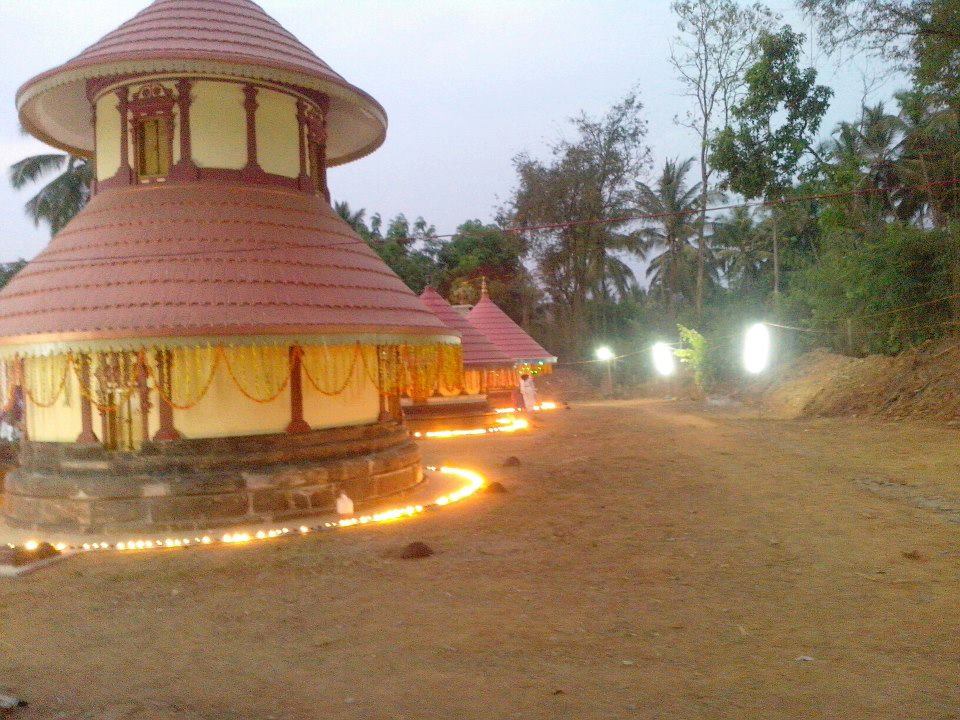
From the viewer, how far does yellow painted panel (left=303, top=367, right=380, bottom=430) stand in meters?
10.4

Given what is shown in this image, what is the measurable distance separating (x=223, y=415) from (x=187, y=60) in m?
4.81

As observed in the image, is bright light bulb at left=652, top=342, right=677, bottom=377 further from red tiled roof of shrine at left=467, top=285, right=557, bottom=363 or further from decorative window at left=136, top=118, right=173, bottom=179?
decorative window at left=136, top=118, right=173, bottom=179

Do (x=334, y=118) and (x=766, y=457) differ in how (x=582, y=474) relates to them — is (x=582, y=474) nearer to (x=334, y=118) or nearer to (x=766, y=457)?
(x=766, y=457)

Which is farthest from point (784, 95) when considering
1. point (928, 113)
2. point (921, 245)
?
point (928, 113)

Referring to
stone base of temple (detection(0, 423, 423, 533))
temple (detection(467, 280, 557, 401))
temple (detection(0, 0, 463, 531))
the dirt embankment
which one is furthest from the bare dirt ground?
temple (detection(467, 280, 557, 401))

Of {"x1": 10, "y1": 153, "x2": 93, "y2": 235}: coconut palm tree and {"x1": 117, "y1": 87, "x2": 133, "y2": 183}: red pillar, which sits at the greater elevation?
{"x1": 10, "y1": 153, "x2": 93, "y2": 235}: coconut palm tree

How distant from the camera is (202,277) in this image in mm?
9586

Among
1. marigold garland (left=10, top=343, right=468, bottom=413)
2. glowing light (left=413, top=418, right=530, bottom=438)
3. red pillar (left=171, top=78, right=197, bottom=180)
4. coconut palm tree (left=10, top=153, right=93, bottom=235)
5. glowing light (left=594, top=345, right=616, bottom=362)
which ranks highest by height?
coconut palm tree (left=10, top=153, right=93, bottom=235)

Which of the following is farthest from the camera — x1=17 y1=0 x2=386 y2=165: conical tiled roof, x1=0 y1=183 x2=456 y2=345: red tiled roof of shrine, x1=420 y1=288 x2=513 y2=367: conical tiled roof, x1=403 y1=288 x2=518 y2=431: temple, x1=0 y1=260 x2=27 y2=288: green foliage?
x1=0 y1=260 x2=27 y2=288: green foliage

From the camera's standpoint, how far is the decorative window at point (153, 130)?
10.7 m

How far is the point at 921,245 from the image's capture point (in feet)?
68.0

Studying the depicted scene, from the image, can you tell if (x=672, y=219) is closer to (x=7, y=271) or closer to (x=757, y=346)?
(x=757, y=346)

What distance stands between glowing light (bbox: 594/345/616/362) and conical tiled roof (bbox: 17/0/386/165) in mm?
27206

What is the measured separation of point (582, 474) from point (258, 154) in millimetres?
7173
